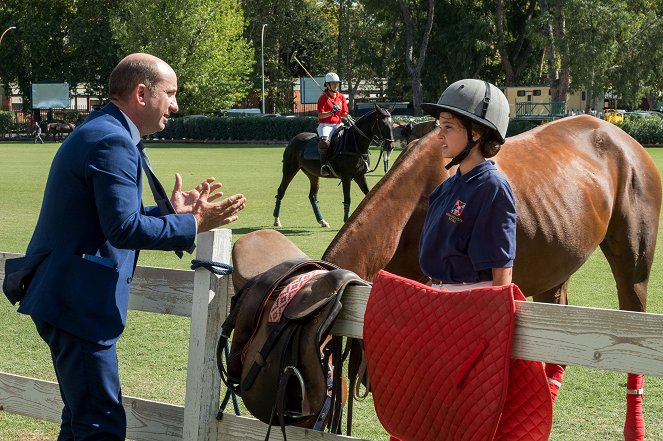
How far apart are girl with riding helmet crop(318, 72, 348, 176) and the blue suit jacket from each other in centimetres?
1280

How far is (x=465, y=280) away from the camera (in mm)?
3719

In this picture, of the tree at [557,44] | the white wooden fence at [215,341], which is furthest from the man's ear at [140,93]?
the tree at [557,44]

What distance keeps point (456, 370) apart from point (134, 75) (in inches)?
66.1

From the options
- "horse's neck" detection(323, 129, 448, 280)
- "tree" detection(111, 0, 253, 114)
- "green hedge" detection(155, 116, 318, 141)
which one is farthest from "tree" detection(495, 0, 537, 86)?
"horse's neck" detection(323, 129, 448, 280)

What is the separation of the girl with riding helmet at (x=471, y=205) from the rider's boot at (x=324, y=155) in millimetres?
12388

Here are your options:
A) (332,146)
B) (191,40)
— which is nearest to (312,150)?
(332,146)

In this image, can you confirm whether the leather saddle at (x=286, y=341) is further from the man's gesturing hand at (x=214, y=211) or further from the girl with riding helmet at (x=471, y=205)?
the girl with riding helmet at (x=471, y=205)

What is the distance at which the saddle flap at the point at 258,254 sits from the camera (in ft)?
12.8

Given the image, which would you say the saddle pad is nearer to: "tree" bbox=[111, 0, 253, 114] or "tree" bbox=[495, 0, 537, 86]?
"tree" bbox=[495, 0, 537, 86]

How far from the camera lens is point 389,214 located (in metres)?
5.47

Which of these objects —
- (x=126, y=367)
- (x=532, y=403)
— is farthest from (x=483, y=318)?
(x=126, y=367)

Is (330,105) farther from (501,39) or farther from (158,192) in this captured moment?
(501,39)

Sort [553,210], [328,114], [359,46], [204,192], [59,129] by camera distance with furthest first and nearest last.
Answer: [359,46], [59,129], [328,114], [553,210], [204,192]

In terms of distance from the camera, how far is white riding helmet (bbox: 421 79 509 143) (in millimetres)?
3789
